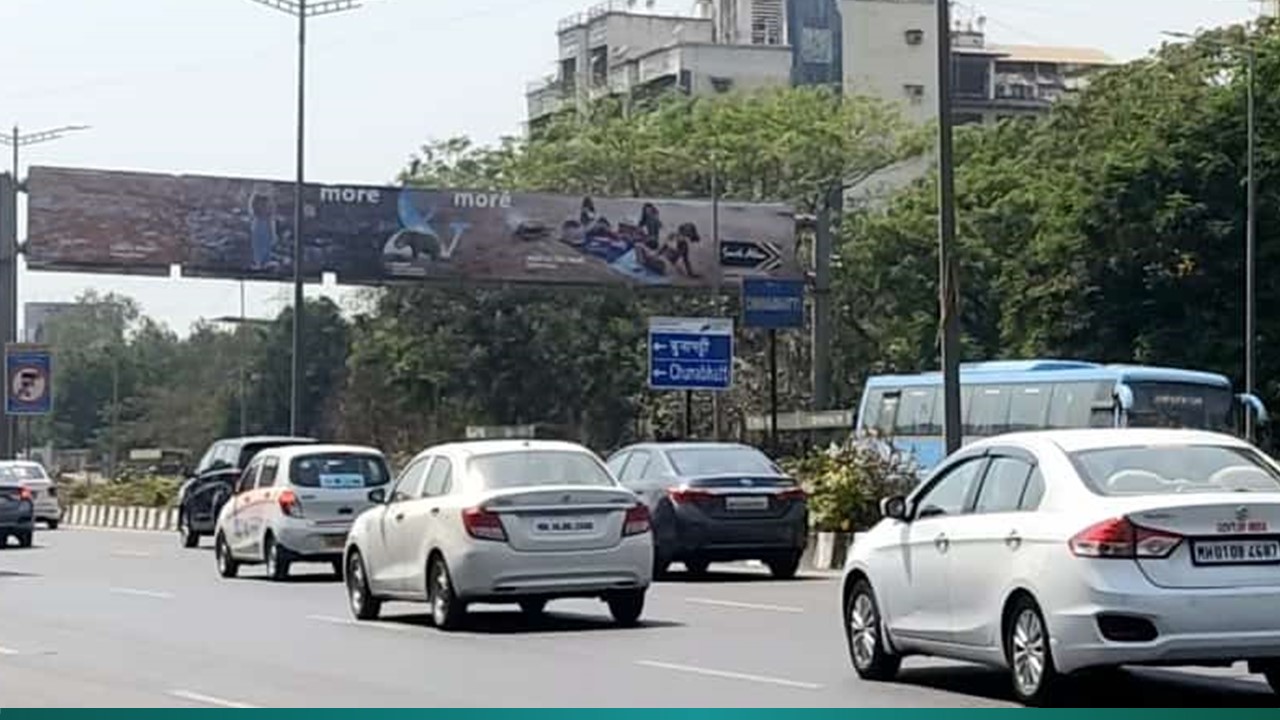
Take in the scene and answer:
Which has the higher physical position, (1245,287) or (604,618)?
(1245,287)

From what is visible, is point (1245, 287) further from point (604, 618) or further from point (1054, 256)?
point (604, 618)

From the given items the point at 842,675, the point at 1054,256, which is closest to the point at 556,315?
the point at 1054,256

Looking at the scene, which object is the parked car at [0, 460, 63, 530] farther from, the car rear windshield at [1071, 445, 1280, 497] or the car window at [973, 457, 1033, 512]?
the car rear windshield at [1071, 445, 1280, 497]

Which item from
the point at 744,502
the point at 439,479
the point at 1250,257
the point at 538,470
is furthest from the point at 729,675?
the point at 1250,257

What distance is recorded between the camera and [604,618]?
71.8 ft

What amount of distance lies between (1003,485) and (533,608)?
9.16 meters

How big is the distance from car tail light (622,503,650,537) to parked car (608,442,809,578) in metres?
6.71

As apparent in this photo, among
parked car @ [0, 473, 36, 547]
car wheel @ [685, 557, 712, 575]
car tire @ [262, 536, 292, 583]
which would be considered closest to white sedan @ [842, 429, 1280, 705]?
car wheel @ [685, 557, 712, 575]

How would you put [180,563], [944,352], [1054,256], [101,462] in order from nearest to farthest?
[944,352] → [180,563] → [1054,256] → [101,462]

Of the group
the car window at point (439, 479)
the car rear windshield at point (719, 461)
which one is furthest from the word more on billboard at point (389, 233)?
the car window at point (439, 479)

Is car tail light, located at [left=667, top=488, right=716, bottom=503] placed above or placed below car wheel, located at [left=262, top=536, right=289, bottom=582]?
above

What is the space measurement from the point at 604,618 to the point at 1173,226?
39.5m

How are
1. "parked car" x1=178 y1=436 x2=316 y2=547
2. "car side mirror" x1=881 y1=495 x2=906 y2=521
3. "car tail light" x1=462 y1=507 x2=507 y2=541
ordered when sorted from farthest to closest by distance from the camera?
→ "parked car" x1=178 y1=436 x2=316 y2=547 < "car tail light" x1=462 y1=507 x2=507 y2=541 < "car side mirror" x1=881 y1=495 x2=906 y2=521

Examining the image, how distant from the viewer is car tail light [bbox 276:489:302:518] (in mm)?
29764
